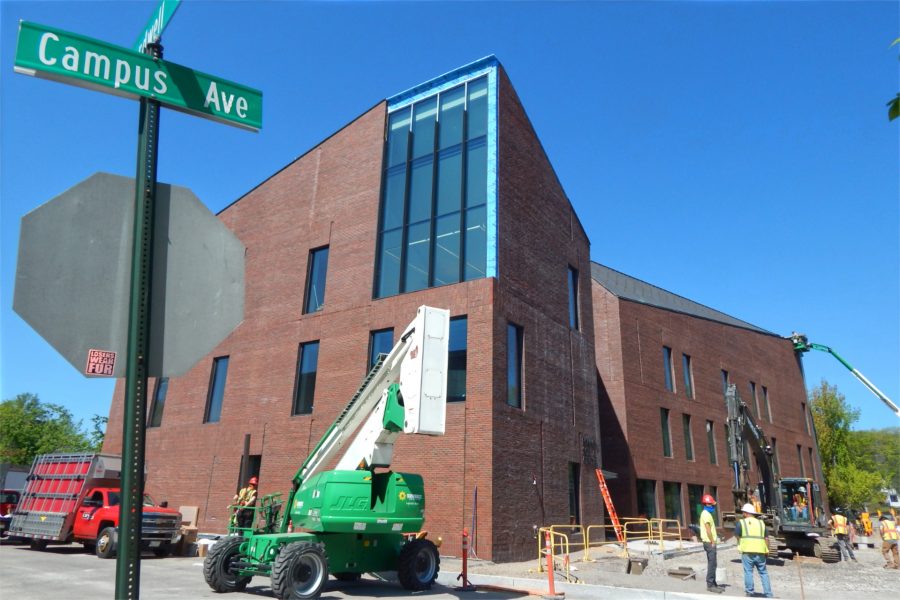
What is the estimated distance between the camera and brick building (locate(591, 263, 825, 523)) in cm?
3203

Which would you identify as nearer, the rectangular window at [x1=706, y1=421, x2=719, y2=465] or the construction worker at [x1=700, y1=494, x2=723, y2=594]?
the construction worker at [x1=700, y1=494, x2=723, y2=594]

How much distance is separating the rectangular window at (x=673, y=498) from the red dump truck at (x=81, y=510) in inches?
939

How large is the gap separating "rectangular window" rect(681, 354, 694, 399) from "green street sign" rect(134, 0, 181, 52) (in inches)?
1467

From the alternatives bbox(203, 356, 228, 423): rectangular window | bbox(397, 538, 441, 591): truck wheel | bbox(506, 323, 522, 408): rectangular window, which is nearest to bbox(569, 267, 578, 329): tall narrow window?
bbox(506, 323, 522, 408): rectangular window

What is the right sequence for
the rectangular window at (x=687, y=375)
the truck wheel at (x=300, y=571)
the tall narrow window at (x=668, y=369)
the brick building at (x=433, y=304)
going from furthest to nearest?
the rectangular window at (x=687, y=375) < the tall narrow window at (x=668, y=369) < the brick building at (x=433, y=304) < the truck wheel at (x=300, y=571)

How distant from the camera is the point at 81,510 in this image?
19.5 meters

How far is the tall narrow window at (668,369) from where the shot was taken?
3616cm

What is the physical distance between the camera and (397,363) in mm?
12523

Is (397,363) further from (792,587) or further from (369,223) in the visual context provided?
(369,223)

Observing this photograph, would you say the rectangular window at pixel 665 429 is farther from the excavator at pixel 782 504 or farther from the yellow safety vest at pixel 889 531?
the yellow safety vest at pixel 889 531

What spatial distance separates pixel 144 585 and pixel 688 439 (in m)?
30.7

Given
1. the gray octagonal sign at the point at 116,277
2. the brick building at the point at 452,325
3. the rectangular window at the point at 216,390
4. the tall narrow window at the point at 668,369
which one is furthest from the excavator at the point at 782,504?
the gray octagonal sign at the point at 116,277

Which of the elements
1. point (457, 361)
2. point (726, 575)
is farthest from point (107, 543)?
point (726, 575)

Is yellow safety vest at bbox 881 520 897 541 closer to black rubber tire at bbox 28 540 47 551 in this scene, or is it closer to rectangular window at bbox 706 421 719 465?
rectangular window at bbox 706 421 719 465
